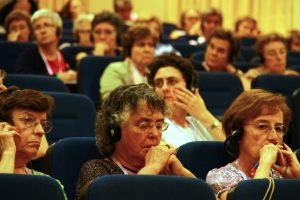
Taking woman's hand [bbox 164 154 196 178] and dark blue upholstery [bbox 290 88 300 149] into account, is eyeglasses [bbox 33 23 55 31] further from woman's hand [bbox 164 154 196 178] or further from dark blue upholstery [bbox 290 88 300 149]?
woman's hand [bbox 164 154 196 178]

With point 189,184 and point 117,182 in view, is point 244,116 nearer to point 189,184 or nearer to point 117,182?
point 189,184

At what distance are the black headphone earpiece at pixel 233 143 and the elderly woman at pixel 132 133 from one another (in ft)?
1.00

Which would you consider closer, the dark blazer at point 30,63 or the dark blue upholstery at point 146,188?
the dark blue upholstery at point 146,188

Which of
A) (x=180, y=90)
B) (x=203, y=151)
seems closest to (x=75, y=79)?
(x=180, y=90)

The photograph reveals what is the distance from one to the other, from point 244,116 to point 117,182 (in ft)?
3.07

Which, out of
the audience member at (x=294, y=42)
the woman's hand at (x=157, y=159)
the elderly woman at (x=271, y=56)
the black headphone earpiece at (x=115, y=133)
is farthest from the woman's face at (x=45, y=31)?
the audience member at (x=294, y=42)

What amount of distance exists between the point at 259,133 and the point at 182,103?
2.69 feet

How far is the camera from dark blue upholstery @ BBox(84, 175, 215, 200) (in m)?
2.24

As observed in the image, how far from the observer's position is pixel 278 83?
4.99 meters

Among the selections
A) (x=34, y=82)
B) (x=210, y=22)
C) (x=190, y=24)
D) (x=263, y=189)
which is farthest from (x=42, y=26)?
(x=190, y=24)

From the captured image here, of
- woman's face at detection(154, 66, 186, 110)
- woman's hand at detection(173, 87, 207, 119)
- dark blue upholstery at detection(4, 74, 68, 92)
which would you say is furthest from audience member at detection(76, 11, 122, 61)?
woman's hand at detection(173, 87, 207, 119)

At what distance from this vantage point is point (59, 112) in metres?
3.89

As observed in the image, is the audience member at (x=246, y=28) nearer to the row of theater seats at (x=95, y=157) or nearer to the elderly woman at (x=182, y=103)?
the elderly woman at (x=182, y=103)

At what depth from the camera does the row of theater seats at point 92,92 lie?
3.90m
